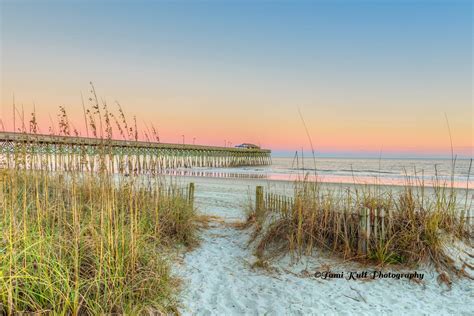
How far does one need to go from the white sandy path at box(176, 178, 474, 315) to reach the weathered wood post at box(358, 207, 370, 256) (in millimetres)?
338

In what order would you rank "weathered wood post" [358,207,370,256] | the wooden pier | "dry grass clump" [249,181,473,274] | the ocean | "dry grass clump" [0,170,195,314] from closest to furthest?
"dry grass clump" [0,170,195,314] < the wooden pier < "dry grass clump" [249,181,473,274] < "weathered wood post" [358,207,370,256] < the ocean

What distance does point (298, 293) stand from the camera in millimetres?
3648

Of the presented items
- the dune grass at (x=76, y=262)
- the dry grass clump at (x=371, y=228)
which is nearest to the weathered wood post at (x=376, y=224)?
the dry grass clump at (x=371, y=228)

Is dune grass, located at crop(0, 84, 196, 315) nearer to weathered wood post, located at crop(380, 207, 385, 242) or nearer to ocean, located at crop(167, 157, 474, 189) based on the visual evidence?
ocean, located at crop(167, 157, 474, 189)

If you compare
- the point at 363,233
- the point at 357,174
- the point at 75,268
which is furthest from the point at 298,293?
the point at 357,174

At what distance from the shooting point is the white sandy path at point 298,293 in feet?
10.7

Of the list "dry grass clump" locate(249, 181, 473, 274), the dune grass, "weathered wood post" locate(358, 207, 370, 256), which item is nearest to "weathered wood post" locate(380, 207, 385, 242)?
Result: "dry grass clump" locate(249, 181, 473, 274)

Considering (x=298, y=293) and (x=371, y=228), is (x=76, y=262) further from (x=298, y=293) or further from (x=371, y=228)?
(x=371, y=228)

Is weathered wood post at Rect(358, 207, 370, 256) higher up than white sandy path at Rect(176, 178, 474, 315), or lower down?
higher up

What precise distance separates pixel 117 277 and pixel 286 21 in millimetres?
11887

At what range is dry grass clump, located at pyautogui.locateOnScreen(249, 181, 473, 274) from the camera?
14.1ft

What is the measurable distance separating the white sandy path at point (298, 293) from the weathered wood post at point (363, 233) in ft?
1.11

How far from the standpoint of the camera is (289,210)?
5.23 m

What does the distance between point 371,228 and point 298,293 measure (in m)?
1.63
